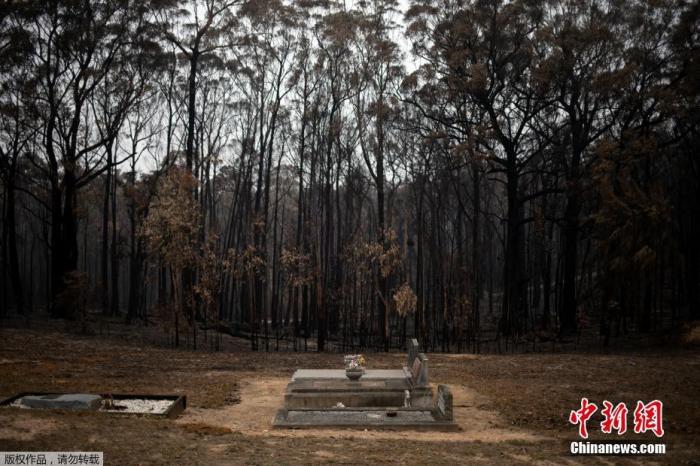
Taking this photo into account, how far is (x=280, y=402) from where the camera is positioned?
41.5 feet

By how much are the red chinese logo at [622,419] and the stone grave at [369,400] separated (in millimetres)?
2123

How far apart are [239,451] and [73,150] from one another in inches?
874

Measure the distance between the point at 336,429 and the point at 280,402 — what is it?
2822mm

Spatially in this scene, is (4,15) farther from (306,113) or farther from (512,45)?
(512,45)

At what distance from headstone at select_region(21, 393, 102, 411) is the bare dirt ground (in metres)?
0.61

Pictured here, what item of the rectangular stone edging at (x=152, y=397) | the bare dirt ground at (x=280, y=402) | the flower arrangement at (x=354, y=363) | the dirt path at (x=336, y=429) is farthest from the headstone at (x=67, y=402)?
the flower arrangement at (x=354, y=363)

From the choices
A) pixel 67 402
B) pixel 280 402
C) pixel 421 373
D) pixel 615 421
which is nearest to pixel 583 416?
pixel 615 421

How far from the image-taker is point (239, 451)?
26.4ft

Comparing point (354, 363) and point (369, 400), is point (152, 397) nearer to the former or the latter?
point (369, 400)

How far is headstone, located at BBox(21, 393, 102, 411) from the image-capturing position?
33.4ft

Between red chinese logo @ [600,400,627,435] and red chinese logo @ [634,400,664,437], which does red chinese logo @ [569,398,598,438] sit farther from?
red chinese logo @ [634,400,664,437]

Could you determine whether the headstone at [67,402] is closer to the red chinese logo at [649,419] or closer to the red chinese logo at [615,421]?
the red chinese logo at [615,421]

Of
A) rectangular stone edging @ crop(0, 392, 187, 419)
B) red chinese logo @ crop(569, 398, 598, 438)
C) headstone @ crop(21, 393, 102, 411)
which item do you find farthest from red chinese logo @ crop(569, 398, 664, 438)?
headstone @ crop(21, 393, 102, 411)

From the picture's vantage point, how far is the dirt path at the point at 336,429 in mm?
9704
